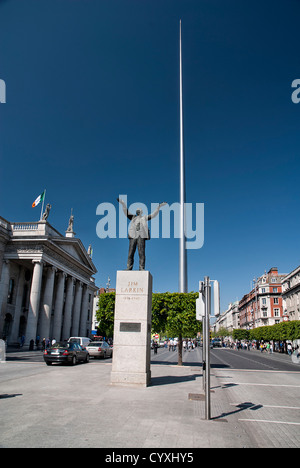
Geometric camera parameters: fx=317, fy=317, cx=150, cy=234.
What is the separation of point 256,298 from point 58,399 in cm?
10101

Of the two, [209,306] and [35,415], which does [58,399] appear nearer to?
[35,415]

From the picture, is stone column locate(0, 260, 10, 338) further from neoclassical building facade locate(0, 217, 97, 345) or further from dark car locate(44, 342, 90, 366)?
dark car locate(44, 342, 90, 366)

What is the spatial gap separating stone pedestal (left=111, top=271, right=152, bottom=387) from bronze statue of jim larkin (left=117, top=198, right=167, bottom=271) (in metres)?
0.94

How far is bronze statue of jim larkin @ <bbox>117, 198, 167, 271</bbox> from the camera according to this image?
13.5 m

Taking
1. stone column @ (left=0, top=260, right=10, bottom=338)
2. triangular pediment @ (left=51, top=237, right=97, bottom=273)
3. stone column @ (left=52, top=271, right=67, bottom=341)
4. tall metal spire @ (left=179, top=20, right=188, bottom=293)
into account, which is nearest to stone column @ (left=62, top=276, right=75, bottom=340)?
stone column @ (left=52, top=271, right=67, bottom=341)

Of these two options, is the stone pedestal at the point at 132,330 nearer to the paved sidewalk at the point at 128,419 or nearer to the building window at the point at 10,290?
the paved sidewalk at the point at 128,419

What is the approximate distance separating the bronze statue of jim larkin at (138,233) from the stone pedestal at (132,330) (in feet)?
3.08

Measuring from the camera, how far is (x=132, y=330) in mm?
12195

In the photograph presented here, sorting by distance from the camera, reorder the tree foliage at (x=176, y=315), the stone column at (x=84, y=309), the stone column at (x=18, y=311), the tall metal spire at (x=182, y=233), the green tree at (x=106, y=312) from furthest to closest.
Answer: the stone column at (x=84, y=309), the tall metal spire at (x=182, y=233), the stone column at (x=18, y=311), the green tree at (x=106, y=312), the tree foliage at (x=176, y=315)

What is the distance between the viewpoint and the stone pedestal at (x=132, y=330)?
11875mm

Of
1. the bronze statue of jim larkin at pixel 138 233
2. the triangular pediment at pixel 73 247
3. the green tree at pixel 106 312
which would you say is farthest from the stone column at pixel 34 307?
the bronze statue of jim larkin at pixel 138 233

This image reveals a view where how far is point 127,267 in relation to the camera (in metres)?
13.5

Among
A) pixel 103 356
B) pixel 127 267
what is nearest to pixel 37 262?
pixel 103 356

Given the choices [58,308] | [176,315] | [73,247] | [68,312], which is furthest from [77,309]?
[176,315]
